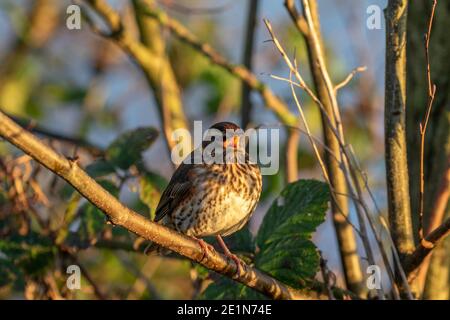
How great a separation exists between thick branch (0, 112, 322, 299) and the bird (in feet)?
1.93

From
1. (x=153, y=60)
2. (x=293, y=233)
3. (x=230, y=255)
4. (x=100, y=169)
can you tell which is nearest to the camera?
(x=230, y=255)

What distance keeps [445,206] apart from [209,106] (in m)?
3.04

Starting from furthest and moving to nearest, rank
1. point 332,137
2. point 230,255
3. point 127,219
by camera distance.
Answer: point 332,137, point 230,255, point 127,219

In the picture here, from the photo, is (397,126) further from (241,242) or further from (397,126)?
(241,242)

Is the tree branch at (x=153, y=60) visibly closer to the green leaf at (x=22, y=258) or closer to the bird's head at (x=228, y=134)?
the bird's head at (x=228, y=134)

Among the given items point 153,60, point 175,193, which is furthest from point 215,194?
point 153,60

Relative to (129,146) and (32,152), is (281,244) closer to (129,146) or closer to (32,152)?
(129,146)

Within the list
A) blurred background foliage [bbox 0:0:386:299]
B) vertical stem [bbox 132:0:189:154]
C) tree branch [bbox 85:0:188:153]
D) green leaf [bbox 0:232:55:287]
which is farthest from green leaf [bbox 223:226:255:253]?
tree branch [bbox 85:0:188:153]

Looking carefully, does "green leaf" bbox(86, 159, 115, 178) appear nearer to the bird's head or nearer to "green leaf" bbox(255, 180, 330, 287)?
the bird's head

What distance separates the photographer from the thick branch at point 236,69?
16.3ft

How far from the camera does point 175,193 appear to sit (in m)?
4.25

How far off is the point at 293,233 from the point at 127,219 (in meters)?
1.15

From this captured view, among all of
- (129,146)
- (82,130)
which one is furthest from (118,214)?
(82,130)

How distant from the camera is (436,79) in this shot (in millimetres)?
4297
